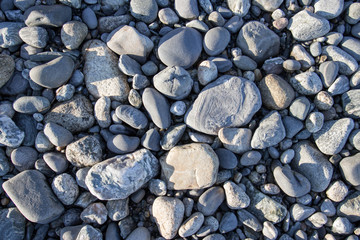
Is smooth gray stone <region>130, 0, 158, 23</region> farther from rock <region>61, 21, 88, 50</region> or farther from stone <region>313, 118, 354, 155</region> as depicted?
stone <region>313, 118, 354, 155</region>

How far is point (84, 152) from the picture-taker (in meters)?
A: 2.02

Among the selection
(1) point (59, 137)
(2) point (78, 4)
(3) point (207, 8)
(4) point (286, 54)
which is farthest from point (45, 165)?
(4) point (286, 54)

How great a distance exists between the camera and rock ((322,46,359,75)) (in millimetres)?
2244

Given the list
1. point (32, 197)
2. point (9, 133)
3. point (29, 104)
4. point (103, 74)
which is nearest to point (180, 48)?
point (103, 74)

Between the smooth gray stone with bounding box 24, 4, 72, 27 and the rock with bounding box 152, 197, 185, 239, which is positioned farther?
the smooth gray stone with bounding box 24, 4, 72, 27

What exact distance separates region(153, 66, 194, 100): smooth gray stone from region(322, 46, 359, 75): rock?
1304 millimetres

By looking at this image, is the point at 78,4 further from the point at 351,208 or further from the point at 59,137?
the point at 351,208

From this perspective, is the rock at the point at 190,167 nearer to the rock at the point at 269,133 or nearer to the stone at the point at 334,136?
the rock at the point at 269,133

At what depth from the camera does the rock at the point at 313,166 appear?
214 cm

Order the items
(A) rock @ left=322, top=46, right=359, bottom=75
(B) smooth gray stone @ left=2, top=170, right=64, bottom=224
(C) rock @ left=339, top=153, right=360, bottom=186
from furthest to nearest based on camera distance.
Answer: (A) rock @ left=322, top=46, right=359, bottom=75
(C) rock @ left=339, top=153, right=360, bottom=186
(B) smooth gray stone @ left=2, top=170, right=64, bottom=224

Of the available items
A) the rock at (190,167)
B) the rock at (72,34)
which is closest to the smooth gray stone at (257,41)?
the rock at (190,167)

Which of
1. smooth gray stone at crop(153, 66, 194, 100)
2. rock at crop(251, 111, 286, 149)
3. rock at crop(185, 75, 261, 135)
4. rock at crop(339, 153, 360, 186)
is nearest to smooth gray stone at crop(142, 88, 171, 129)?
smooth gray stone at crop(153, 66, 194, 100)

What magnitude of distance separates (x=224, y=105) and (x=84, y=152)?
1.21 meters

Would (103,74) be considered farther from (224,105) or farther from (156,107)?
(224,105)
